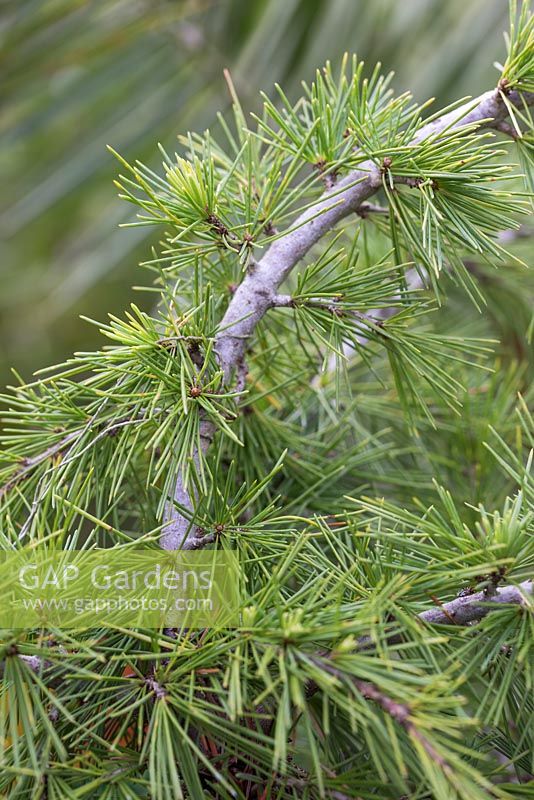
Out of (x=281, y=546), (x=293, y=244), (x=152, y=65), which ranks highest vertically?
(x=152, y=65)

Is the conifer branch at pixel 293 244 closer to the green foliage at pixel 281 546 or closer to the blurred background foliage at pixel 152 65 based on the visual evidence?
the green foliage at pixel 281 546

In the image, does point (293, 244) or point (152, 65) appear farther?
point (152, 65)

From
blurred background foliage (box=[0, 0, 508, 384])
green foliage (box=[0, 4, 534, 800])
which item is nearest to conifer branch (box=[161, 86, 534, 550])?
green foliage (box=[0, 4, 534, 800])

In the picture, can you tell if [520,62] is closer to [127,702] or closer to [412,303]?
[412,303]

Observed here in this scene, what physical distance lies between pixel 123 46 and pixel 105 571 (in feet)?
3.27

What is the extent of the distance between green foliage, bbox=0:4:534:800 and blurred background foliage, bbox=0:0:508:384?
78 cm

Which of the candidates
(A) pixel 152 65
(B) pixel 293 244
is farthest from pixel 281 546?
(A) pixel 152 65

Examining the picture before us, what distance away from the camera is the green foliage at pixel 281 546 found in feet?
0.71

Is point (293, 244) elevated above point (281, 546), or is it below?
above

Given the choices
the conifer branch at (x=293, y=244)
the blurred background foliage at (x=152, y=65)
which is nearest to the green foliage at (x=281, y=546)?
the conifer branch at (x=293, y=244)

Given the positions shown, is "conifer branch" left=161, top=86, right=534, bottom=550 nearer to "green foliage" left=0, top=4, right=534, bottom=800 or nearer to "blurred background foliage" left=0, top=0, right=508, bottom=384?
"green foliage" left=0, top=4, right=534, bottom=800

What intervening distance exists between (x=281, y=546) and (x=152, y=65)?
1031 millimetres

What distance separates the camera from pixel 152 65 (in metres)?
1.11

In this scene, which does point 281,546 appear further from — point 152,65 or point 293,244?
point 152,65
